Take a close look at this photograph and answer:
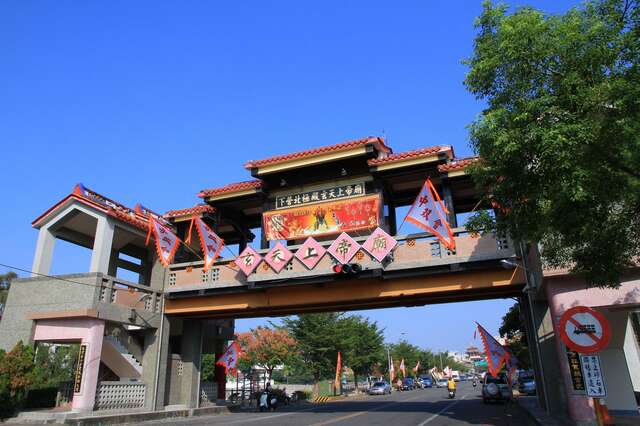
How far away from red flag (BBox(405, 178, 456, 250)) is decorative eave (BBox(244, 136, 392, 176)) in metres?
3.63

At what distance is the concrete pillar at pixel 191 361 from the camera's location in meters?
19.3

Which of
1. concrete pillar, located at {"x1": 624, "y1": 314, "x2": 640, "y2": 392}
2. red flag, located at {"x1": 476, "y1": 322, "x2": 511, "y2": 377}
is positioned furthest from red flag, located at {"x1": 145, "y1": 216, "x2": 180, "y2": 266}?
concrete pillar, located at {"x1": 624, "y1": 314, "x2": 640, "y2": 392}

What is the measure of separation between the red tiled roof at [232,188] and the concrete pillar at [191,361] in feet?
19.8

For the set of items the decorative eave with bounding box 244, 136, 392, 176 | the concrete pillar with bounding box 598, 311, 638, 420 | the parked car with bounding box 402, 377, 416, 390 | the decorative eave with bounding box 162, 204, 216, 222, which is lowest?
the parked car with bounding box 402, 377, 416, 390

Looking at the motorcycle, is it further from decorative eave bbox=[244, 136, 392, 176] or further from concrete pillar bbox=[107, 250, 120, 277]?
decorative eave bbox=[244, 136, 392, 176]

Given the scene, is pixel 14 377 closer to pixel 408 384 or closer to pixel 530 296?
pixel 530 296

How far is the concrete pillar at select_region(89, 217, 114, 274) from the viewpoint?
16.7m

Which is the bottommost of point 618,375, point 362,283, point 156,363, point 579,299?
point 618,375

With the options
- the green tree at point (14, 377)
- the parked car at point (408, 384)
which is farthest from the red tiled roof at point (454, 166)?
the parked car at point (408, 384)

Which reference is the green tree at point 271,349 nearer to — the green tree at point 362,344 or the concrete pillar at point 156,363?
the green tree at point 362,344

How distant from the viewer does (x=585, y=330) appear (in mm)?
7074

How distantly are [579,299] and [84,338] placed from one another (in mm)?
15767

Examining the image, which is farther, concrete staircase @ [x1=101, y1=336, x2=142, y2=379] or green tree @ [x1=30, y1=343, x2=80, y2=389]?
green tree @ [x1=30, y1=343, x2=80, y2=389]

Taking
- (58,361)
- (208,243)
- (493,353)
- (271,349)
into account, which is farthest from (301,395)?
(493,353)
